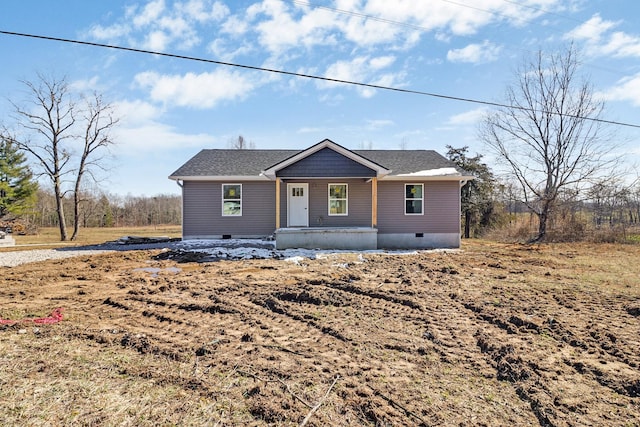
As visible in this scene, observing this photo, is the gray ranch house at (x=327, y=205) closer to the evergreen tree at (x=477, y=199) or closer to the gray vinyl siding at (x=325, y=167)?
the gray vinyl siding at (x=325, y=167)

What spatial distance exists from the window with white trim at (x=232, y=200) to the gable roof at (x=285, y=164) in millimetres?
475

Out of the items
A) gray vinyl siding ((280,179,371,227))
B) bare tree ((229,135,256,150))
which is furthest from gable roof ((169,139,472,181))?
bare tree ((229,135,256,150))

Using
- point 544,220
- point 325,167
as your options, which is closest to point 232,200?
point 325,167

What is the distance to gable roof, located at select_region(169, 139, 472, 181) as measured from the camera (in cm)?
1210

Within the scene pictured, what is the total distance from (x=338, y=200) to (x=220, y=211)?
5.00 m

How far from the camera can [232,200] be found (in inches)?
540

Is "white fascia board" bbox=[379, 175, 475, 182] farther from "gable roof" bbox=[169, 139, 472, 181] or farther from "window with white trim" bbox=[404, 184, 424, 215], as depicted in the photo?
"window with white trim" bbox=[404, 184, 424, 215]

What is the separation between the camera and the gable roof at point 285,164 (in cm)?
1210

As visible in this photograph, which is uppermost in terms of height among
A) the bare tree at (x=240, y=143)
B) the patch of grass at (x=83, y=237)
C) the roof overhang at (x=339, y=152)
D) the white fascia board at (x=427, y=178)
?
the bare tree at (x=240, y=143)

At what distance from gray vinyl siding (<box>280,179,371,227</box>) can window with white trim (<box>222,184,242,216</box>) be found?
5.87 ft

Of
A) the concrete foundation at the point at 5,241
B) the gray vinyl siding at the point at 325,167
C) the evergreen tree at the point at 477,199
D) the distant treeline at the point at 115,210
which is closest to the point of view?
the gray vinyl siding at the point at 325,167

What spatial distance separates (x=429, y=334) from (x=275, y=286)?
10.8 feet

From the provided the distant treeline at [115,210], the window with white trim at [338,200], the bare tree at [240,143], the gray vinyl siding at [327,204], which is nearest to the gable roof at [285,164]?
the gray vinyl siding at [327,204]

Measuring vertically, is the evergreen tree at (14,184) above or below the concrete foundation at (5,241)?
above
